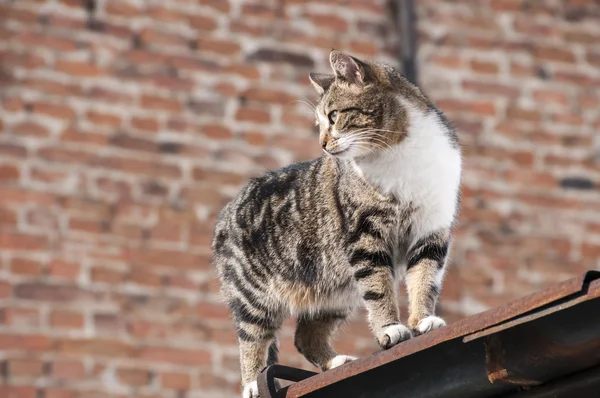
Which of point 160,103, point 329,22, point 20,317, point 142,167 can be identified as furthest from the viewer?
point 329,22

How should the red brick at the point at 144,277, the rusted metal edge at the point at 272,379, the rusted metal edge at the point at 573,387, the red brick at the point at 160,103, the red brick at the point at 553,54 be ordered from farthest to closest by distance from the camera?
the red brick at the point at 553,54 < the red brick at the point at 160,103 < the red brick at the point at 144,277 < the rusted metal edge at the point at 272,379 < the rusted metal edge at the point at 573,387

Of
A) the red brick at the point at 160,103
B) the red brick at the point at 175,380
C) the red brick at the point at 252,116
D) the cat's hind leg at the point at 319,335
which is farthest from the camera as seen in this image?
the red brick at the point at 252,116

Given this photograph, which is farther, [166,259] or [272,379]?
[166,259]

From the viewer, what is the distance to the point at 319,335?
3.96 metres

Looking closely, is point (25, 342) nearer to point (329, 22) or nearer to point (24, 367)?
point (24, 367)

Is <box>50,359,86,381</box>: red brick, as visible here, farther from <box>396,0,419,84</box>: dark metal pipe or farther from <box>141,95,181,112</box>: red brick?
<box>396,0,419,84</box>: dark metal pipe

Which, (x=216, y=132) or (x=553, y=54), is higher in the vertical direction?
(x=553, y=54)

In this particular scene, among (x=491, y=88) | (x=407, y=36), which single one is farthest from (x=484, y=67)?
(x=407, y=36)

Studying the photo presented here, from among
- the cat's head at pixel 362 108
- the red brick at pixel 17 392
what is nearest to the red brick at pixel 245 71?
the red brick at pixel 17 392

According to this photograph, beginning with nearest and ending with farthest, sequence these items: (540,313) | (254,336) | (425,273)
A: 1. (540,313)
2. (425,273)
3. (254,336)

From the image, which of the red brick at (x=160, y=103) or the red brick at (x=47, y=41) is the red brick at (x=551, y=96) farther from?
the red brick at (x=47, y=41)

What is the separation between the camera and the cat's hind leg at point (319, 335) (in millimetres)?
3926

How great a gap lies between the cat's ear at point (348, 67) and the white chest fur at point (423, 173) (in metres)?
0.23

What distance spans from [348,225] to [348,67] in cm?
55
